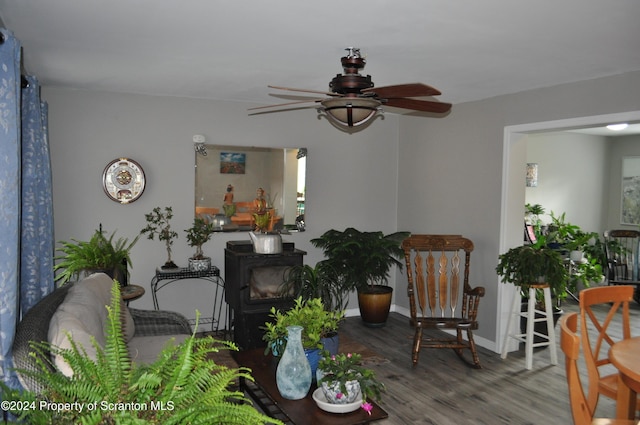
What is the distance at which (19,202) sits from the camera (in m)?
2.57

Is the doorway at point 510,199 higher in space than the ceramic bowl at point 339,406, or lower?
higher

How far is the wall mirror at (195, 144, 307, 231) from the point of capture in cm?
517

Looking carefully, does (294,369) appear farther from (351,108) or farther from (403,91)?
(403,91)

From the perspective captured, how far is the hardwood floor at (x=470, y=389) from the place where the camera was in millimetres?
3418

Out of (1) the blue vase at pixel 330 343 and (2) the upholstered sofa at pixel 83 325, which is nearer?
(2) the upholstered sofa at pixel 83 325

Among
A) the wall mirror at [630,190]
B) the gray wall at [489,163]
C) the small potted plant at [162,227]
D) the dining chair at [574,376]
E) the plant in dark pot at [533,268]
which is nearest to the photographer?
the dining chair at [574,376]

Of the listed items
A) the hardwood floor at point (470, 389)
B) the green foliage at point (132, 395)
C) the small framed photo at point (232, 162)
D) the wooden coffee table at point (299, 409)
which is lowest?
the hardwood floor at point (470, 389)

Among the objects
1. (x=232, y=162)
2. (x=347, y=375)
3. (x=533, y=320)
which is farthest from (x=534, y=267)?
(x=232, y=162)

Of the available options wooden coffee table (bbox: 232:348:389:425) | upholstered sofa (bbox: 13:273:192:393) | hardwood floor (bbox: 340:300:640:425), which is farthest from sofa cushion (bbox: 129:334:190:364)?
hardwood floor (bbox: 340:300:640:425)

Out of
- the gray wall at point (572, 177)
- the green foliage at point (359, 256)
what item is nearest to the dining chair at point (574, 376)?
the green foliage at point (359, 256)

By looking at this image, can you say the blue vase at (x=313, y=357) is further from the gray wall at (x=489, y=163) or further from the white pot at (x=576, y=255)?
the white pot at (x=576, y=255)

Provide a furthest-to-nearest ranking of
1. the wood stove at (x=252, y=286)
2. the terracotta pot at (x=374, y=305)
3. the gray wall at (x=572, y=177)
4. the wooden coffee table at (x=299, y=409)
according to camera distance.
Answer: the gray wall at (x=572, y=177) < the terracotta pot at (x=374, y=305) < the wood stove at (x=252, y=286) < the wooden coffee table at (x=299, y=409)

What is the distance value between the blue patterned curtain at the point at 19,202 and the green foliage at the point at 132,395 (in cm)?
68

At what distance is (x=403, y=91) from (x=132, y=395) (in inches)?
82.6
